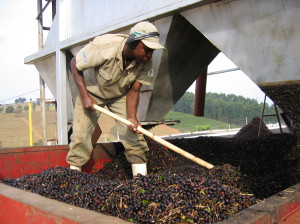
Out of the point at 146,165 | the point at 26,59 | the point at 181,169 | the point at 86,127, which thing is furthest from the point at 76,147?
the point at 26,59

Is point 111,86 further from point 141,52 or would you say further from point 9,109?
point 9,109

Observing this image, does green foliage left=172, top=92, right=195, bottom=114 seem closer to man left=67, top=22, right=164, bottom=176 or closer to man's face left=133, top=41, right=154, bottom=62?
man left=67, top=22, right=164, bottom=176

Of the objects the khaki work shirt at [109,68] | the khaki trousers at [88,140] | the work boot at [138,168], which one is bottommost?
the work boot at [138,168]

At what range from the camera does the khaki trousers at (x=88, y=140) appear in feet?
10.1

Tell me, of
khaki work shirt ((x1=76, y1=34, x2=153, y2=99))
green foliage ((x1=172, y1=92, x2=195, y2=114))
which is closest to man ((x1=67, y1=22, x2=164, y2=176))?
khaki work shirt ((x1=76, y1=34, x2=153, y2=99))

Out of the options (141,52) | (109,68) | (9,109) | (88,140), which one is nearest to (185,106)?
(9,109)

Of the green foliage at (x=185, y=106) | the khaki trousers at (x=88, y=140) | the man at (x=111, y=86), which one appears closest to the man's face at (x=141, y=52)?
the man at (x=111, y=86)

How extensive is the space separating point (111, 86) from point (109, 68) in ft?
0.75

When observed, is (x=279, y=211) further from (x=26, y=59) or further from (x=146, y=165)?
(x=26, y=59)

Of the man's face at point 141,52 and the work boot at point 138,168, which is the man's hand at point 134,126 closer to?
the work boot at point 138,168

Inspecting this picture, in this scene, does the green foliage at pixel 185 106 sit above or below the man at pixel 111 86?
above

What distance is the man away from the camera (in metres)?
2.88

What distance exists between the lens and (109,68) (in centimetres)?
293

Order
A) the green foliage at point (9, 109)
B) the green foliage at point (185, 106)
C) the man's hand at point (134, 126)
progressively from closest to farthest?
1. the man's hand at point (134, 126)
2. the green foliage at point (9, 109)
3. the green foliage at point (185, 106)
